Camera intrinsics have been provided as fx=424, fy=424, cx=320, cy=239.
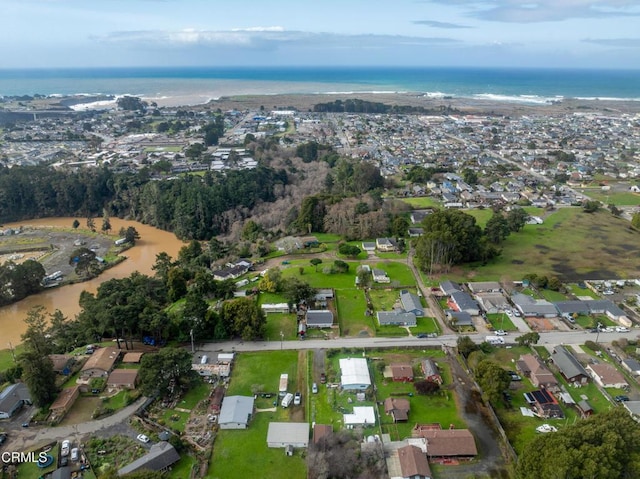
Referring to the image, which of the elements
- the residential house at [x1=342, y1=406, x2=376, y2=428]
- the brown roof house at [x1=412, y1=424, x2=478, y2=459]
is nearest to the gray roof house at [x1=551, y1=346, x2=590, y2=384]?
the brown roof house at [x1=412, y1=424, x2=478, y2=459]

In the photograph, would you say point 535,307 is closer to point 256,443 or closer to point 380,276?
point 380,276

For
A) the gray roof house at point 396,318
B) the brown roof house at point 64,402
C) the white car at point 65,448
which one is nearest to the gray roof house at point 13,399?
the brown roof house at point 64,402

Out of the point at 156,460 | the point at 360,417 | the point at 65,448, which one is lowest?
the point at 65,448

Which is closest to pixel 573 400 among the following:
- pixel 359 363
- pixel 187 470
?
pixel 359 363

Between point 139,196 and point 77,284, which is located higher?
point 139,196

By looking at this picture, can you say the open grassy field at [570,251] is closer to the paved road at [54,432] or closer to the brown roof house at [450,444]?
the brown roof house at [450,444]

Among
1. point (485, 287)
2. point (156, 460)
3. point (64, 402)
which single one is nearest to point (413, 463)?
point (156, 460)

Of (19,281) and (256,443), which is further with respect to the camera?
(19,281)

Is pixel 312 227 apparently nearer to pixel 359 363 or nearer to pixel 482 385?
pixel 359 363
